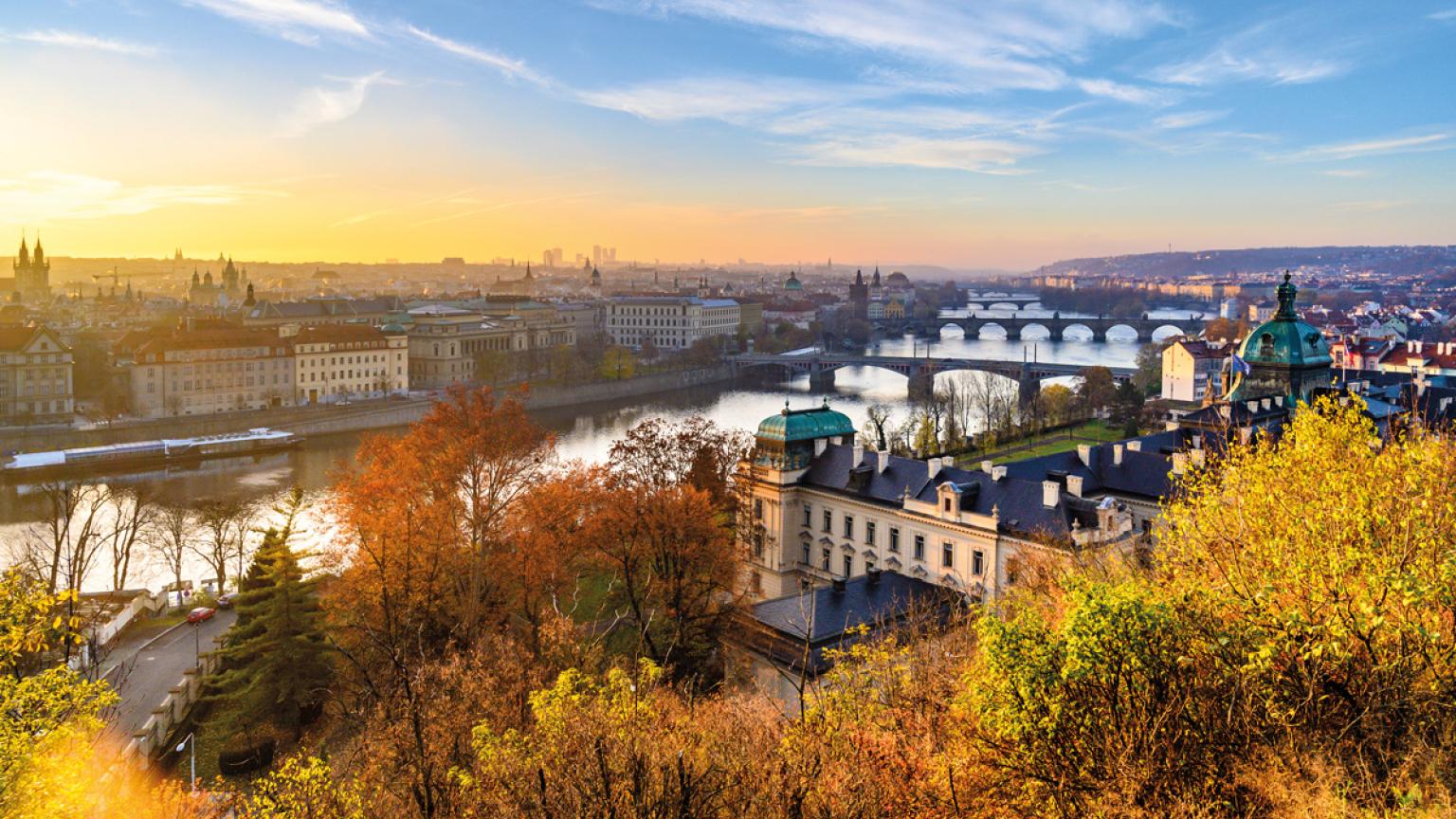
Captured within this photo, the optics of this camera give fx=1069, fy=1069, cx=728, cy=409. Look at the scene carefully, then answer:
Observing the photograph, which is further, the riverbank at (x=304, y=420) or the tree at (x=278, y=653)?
the riverbank at (x=304, y=420)

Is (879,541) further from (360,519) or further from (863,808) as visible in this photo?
(863,808)

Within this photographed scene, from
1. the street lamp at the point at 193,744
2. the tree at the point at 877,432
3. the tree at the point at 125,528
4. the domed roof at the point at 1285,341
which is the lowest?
the street lamp at the point at 193,744

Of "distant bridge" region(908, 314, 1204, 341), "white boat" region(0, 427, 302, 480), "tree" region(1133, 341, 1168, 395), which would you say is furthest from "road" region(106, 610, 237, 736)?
"distant bridge" region(908, 314, 1204, 341)

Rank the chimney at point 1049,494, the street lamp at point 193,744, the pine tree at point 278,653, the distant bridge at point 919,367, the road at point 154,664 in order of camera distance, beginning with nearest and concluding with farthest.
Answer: the street lamp at point 193,744
the road at point 154,664
the pine tree at point 278,653
the chimney at point 1049,494
the distant bridge at point 919,367

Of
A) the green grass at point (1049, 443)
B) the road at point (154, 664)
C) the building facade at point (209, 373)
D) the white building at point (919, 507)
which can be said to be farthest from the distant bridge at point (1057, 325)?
the road at point (154, 664)

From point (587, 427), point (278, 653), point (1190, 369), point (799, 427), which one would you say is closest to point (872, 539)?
point (799, 427)

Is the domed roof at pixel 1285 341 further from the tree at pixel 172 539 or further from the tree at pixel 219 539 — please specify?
the tree at pixel 172 539

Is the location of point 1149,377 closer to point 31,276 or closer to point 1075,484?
point 1075,484
